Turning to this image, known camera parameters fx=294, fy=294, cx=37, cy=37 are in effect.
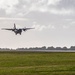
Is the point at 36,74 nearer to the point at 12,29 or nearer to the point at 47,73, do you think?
the point at 47,73

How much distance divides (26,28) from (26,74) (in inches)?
4671

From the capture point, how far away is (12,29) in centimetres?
16112

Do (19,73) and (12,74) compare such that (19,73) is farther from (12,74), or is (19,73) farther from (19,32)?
(19,32)

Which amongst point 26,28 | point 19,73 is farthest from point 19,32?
point 19,73

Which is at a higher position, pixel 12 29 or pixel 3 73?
pixel 12 29

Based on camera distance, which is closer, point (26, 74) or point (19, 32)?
point (26, 74)

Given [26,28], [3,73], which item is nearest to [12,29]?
[26,28]

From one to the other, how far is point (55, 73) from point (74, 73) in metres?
2.69

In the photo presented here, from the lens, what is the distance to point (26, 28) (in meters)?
159

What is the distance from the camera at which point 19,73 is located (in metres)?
42.4

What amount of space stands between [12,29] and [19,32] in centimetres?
861

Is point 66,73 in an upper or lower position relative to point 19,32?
lower

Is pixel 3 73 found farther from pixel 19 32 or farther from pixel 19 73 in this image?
pixel 19 32

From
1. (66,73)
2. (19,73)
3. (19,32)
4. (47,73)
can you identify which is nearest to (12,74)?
(19,73)
